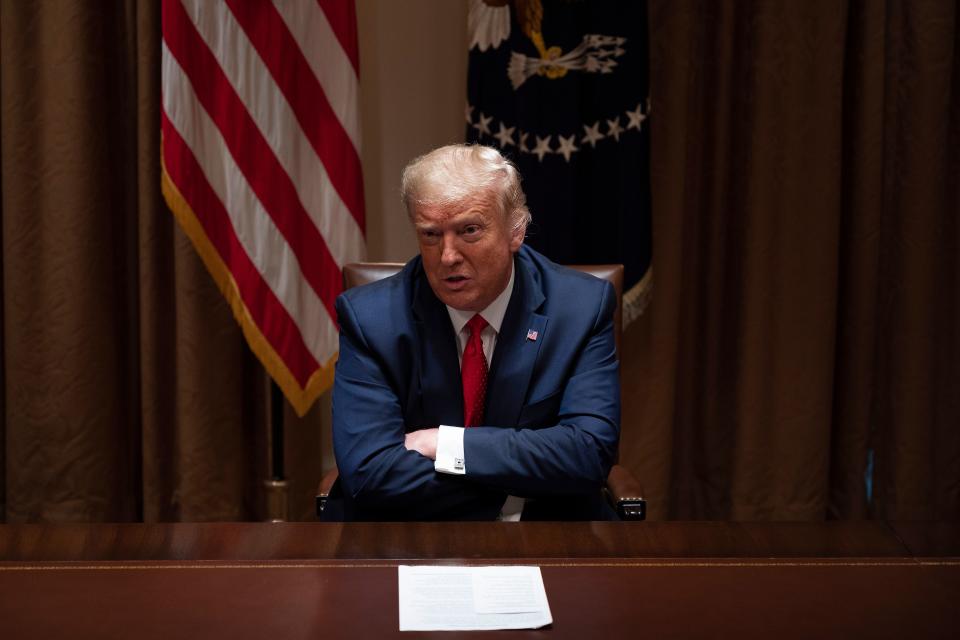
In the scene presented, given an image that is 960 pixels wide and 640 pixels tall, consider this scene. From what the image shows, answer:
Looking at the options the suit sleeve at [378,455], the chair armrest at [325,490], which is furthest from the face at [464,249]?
the chair armrest at [325,490]

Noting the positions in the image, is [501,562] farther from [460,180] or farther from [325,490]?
[460,180]

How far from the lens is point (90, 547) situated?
162cm

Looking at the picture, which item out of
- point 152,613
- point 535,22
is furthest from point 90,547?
point 535,22

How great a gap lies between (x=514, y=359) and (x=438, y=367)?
168 millimetres

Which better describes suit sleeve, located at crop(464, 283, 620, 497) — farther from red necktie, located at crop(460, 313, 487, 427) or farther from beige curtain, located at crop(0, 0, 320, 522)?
beige curtain, located at crop(0, 0, 320, 522)

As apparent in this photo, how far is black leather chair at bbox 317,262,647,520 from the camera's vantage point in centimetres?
220

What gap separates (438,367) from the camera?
2287 millimetres

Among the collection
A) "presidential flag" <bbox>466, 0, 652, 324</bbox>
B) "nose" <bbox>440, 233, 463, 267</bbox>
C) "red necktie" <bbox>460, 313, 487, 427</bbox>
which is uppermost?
"presidential flag" <bbox>466, 0, 652, 324</bbox>

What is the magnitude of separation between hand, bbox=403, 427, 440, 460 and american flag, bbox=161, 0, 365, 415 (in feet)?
4.09

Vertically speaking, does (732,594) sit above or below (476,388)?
below

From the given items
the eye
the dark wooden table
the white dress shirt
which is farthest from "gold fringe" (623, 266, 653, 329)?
the dark wooden table

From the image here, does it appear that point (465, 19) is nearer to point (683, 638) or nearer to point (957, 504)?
point (957, 504)

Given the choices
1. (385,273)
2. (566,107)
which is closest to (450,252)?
(385,273)

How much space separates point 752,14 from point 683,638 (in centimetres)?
273
